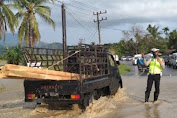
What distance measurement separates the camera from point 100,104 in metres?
8.43

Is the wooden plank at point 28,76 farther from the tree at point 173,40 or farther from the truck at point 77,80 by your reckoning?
the tree at point 173,40

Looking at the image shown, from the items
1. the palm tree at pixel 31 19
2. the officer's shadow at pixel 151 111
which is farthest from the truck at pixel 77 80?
the palm tree at pixel 31 19

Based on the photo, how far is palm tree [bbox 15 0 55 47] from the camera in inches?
1208

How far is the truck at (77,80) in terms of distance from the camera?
724 cm

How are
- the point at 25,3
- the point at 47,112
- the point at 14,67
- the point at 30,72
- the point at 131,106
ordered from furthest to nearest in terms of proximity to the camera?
the point at 25,3, the point at 131,106, the point at 47,112, the point at 30,72, the point at 14,67

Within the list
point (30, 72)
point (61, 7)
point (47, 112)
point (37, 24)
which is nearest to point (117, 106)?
point (47, 112)

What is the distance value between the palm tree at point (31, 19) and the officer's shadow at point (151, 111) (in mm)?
23584

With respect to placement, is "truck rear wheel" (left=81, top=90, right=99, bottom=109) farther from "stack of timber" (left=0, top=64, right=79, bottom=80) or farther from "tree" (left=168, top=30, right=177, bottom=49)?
"tree" (left=168, top=30, right=177, bottom=49)

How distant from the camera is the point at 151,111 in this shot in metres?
7.89

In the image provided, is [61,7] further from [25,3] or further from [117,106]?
[117,106]

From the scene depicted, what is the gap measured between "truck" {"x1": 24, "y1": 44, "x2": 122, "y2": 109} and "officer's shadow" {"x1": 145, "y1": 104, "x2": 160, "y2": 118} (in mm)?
1476

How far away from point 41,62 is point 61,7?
13.0 metres

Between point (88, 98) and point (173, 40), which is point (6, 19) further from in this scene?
point (173, 40)

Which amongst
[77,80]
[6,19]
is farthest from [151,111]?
[6,19]
